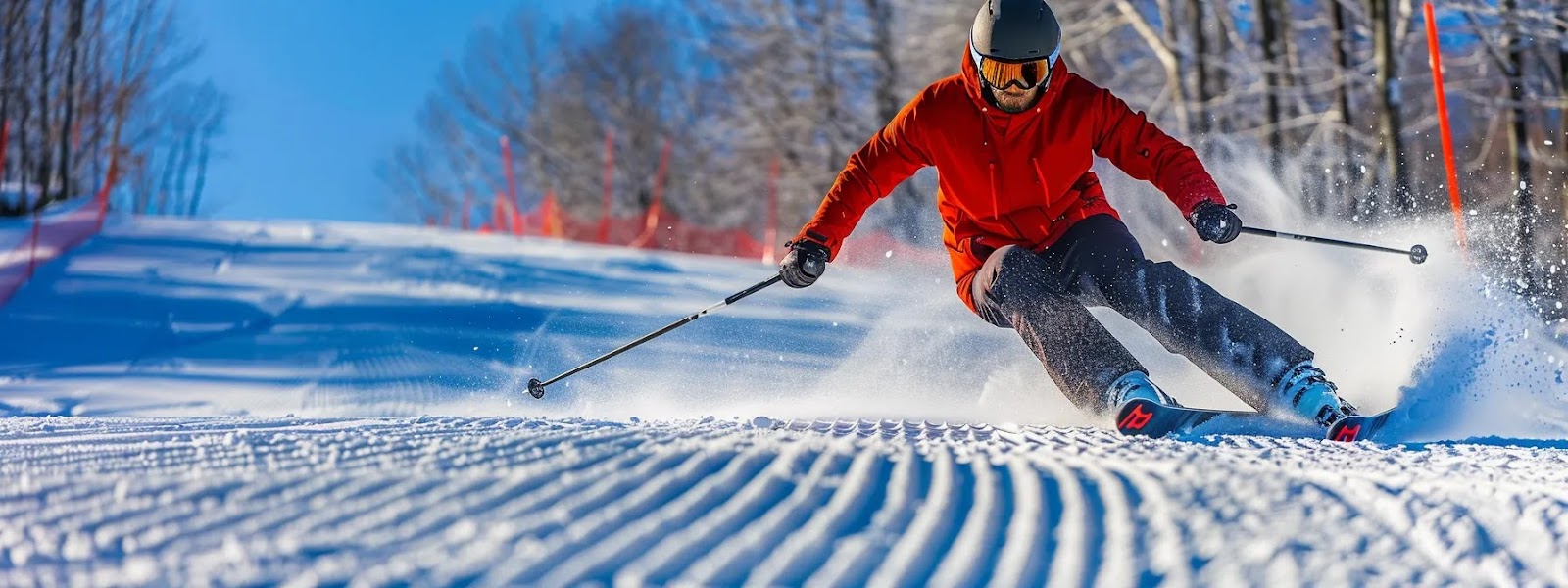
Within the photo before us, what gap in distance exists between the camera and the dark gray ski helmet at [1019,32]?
3291 mm

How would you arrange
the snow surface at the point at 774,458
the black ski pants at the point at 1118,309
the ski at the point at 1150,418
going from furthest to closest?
1. the black ski pants at the point at 1118,309
2. the ski at the point at 1150,418
3. the snow surface at the point at 774,458

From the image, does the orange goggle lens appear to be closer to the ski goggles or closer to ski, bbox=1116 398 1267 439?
the ski goggles

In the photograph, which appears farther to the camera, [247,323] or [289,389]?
[247,323]

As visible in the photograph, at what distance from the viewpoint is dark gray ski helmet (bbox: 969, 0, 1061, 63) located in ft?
10.8

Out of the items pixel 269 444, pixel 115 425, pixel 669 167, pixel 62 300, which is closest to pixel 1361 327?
pixel 269 444

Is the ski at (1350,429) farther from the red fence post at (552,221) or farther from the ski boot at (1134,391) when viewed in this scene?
the red fence post at (552,221)

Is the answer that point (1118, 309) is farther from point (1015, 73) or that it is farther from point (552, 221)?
point (552, 221)

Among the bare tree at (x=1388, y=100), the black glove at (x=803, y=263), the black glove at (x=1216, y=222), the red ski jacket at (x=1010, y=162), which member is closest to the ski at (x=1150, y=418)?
the black glove at (x=1216, y=222)

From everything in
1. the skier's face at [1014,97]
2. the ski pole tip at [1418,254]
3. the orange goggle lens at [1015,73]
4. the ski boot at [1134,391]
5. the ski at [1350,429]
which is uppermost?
the orange goggle lens at [1015,73]

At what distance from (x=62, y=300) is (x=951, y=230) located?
221 inches

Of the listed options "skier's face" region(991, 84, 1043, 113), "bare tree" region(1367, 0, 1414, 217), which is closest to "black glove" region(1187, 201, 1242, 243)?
"skier's face" region(991, 84, 1043, 113)

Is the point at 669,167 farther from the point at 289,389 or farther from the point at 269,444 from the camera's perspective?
the point at 269,444

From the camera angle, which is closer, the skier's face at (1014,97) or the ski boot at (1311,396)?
the ski boot at (1311,396)

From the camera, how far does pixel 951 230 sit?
12.6 feet
